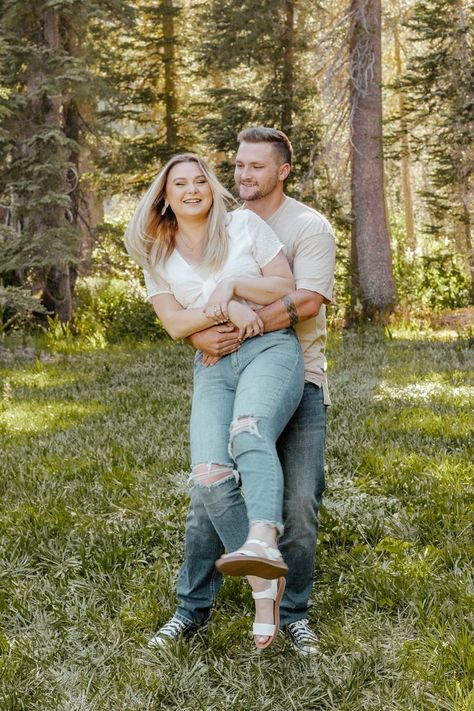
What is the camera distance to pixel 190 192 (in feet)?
12.5

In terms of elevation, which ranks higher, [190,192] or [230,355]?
[190,192]

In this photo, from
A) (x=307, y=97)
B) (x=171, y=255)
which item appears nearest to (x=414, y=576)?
(x=171, y=255)

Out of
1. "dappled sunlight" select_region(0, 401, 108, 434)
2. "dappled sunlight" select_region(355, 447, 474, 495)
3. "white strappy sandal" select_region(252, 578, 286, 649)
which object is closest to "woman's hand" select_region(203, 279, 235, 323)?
"white strappy sandal" select_region(252, 578, 286, 649)

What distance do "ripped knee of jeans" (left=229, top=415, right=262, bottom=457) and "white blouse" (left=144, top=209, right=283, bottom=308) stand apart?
0.71 m

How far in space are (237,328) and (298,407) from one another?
466mm

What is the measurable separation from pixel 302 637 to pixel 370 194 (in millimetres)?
13186

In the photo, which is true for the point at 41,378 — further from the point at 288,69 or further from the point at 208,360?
the point at 288,69

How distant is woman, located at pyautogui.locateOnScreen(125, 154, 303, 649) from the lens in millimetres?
3197

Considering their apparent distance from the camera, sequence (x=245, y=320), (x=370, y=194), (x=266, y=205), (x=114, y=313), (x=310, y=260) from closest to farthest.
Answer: (x=245, y=320), (x=310, y=260), (x=266, y=205), (x=370, y=194), (x=114, y=313)

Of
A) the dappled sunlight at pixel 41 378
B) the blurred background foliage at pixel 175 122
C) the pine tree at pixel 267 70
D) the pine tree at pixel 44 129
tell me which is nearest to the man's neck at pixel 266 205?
the dappled sunlight at pixel 41 378

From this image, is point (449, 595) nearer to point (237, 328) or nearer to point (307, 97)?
point (237, 328)

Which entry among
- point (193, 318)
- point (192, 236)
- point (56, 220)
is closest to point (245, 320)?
point (193, 318)

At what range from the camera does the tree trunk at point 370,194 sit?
15.6 m

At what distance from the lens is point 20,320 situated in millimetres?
15953
